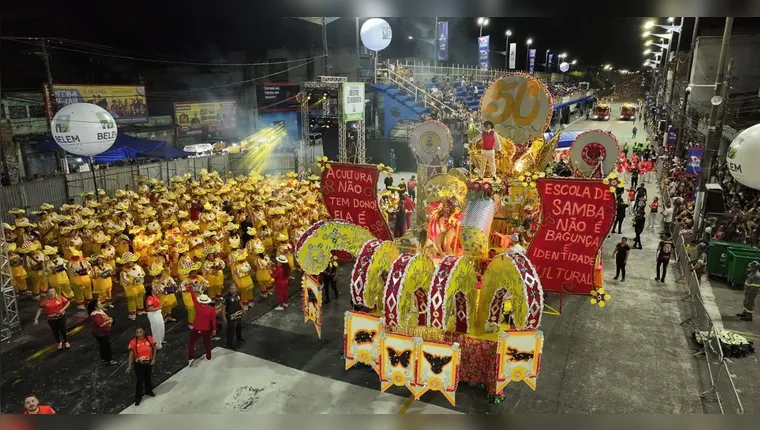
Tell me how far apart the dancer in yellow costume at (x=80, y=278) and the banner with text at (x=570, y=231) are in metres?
9.61

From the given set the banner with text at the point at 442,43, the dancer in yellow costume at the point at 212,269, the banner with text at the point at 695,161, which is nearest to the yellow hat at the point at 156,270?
the dancer in yellow costume at the point at 212,269

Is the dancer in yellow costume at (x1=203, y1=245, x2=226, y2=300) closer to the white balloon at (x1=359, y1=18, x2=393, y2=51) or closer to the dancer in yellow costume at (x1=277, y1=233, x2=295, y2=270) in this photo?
the dancer in yellow costume at (x1=277, y1=233, x2=295, y2=270)

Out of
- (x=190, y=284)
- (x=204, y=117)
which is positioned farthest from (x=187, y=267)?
(x=204, y=117)

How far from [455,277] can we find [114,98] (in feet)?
88.6

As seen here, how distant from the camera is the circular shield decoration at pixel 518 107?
11.4 metres

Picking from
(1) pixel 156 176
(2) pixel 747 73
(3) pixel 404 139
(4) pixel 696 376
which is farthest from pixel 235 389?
(2) pixel 747 73

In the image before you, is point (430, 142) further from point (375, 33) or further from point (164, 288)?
point (164, 288)

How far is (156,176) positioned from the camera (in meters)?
23.6

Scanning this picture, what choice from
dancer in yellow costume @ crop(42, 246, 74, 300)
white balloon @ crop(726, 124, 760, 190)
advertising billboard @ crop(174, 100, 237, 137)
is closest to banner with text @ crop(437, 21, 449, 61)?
advertising billboard @ crop(174, 100, 237, 137)

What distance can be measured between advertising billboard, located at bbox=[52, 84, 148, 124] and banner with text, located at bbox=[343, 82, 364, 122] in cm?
1511

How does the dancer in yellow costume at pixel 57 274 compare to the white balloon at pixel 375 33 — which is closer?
the dancer in yellow costume at pixel 57 274

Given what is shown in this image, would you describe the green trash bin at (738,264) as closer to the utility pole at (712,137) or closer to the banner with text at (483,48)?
the utility pole at (712,137)

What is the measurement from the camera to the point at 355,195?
9.55m

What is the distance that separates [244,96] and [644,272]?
31.5 meters
